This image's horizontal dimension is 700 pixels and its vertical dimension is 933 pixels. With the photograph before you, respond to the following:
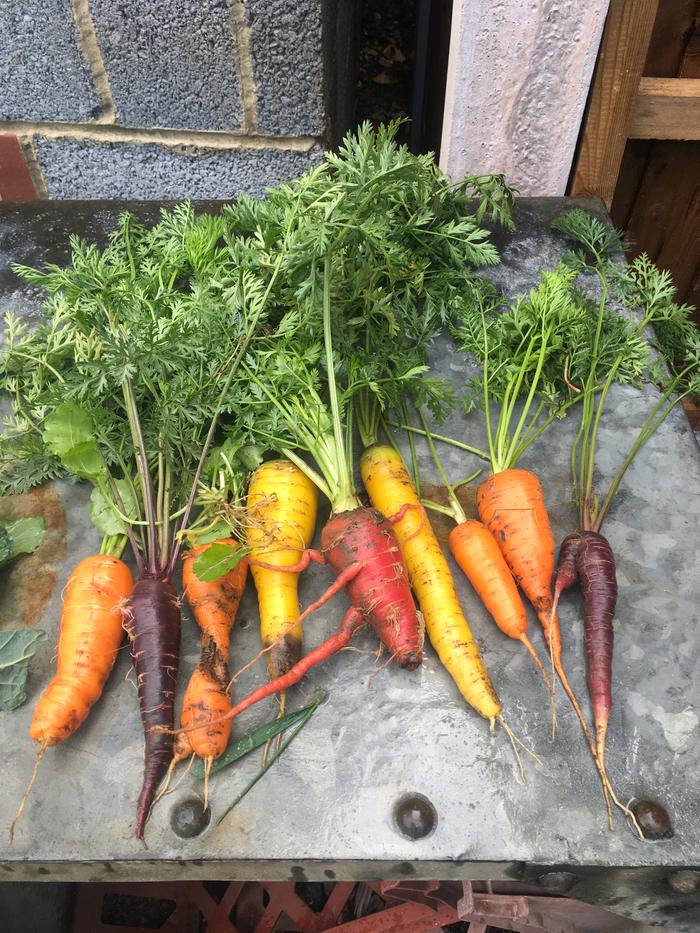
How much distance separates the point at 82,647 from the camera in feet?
4.73

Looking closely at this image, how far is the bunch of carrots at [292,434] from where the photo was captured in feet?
4.80

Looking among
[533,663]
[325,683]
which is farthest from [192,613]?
[533,663]

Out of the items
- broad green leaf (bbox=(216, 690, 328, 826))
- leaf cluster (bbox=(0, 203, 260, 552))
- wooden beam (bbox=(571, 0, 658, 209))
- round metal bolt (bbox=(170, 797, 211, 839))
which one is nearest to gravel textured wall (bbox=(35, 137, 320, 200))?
leaf cluster (bbox=(0, 203, 260, 552))

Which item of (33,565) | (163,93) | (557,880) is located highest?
(163,93)

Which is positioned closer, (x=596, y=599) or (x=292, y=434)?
(x=596, y=599)

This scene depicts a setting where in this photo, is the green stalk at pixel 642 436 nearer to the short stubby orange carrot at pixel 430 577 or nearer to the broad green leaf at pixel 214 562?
the short stubby orange carrot at pixel 430 577

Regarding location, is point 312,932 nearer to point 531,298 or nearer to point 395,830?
point 395,830

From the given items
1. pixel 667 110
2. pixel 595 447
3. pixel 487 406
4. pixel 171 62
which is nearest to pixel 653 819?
pixel 595 447

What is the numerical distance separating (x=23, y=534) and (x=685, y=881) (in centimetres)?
160

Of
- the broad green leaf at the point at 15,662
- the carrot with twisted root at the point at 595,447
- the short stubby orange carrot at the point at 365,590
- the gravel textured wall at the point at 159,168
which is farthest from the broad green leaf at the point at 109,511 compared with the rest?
the gravel textured wall at the point at 159,168

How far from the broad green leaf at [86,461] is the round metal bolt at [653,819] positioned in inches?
53.9

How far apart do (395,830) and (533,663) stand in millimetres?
462

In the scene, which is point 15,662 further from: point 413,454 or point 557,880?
point 557,880

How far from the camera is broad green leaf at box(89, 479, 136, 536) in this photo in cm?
167
